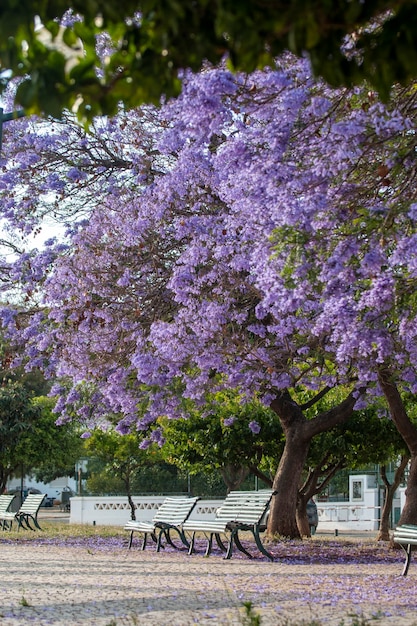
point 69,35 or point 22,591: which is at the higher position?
point 69,35

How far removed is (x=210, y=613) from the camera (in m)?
7.75

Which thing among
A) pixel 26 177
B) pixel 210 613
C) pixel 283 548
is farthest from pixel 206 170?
pixel 283 548

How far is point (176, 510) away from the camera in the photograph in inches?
596

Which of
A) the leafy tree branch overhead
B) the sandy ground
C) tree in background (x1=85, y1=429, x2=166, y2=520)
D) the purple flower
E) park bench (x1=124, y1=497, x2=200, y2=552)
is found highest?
tree in background (x1=85, y1=429, x2=166, y2=520)

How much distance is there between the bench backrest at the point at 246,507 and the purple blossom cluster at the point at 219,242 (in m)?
1.79

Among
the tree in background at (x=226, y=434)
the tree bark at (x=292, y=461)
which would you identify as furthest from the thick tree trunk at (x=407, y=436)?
the tree in background at (x=226, y=434)

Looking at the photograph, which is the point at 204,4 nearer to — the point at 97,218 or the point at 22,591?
the point at 22,591

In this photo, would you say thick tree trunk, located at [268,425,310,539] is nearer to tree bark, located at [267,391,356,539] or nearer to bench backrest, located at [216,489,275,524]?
tree bark, located at [267,391,356,539]

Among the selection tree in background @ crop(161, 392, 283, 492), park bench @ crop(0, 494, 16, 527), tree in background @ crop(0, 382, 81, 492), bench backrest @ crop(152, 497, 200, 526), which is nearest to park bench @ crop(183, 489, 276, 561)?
bench backrest @ crop(152, 497, 200, 526)

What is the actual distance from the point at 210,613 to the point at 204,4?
5.50 metres

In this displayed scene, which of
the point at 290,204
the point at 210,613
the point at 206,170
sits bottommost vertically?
the point at 210,613

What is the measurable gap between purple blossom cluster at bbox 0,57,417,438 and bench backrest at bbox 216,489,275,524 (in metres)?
1.79

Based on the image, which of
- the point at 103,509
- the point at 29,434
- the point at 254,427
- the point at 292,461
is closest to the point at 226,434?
the point at 254,427

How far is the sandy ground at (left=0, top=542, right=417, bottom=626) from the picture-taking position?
7508 mm
